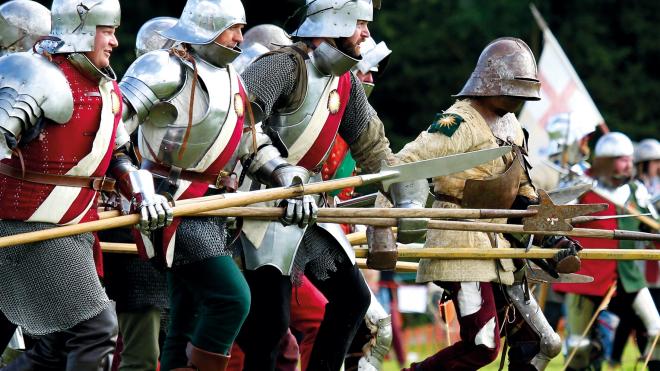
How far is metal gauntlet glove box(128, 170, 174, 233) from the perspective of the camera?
19.6ft

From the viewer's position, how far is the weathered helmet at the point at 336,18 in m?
7.11

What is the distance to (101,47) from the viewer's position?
6156 mm

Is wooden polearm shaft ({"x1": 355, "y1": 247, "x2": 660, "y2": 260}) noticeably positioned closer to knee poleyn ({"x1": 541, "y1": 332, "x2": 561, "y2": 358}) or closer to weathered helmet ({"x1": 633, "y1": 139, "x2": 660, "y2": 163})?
knee poleyn ({"x1": 541, "y1": 332, "x2": 561, "y2": 358})

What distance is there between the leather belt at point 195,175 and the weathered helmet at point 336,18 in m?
0.81

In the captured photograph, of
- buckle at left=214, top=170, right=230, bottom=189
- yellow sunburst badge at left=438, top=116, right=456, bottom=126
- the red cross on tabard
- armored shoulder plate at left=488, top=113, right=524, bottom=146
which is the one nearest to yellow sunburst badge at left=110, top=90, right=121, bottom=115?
buckle at left=214, top=170, right=230, bottom=189

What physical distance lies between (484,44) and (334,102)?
631 inches

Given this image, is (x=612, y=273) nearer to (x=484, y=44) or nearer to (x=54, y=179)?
(x=54, y=179)

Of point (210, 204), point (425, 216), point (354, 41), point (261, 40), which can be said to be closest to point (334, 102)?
point (354, 41)

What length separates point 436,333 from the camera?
16031 mm

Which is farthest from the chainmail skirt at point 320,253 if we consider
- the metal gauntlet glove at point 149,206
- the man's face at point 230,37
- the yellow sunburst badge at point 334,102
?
the metal gauntlet glove at point 149,206

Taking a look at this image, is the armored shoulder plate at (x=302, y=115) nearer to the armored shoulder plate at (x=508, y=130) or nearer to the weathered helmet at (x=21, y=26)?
the armored shoulder plate at (x=508, y=130)

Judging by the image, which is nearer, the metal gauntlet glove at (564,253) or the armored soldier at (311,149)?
the armored soldier at (311,149)

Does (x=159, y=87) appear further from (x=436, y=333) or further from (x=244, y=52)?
(x=436, y=333)

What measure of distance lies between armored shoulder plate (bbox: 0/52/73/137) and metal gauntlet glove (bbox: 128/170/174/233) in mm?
376
